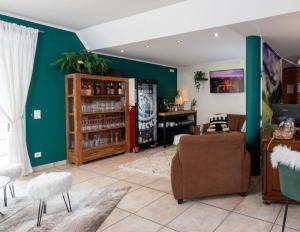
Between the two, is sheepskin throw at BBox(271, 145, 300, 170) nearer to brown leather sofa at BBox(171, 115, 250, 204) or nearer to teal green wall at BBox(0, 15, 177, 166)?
brown leather sofa at BBox(171, 115, 250, 204)

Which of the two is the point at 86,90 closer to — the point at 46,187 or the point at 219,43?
the point at 46,187

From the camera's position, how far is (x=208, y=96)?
24.4 ft

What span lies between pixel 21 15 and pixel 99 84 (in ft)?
6.14

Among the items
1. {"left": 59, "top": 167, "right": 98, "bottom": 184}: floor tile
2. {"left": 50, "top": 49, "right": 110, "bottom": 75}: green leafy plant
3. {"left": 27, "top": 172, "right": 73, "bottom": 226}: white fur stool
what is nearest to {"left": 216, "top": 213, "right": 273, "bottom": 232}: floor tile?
{"left": 27, "top": 172, "right": 73, "bottom": 226}: white fur stool

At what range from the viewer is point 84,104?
492 cm

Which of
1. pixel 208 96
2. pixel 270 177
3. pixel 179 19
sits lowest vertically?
Answer: pixel 270 177

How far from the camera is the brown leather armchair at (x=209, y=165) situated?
291 cm

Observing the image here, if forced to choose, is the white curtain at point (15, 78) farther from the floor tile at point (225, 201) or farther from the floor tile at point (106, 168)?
the floor tile at point (225, 201)

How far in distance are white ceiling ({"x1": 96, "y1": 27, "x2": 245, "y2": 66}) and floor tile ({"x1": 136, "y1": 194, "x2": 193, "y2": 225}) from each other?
2579 mm

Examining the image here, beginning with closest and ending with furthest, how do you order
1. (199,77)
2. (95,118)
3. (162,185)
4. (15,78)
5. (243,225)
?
(243,225) < (162,185) < (15,78) < (95,118) < (199,77)

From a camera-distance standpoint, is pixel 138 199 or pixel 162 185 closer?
pixel 138 199

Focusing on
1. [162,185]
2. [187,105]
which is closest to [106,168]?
[162,185]

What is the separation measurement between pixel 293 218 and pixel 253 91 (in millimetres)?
2010

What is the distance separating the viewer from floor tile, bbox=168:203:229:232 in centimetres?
244
